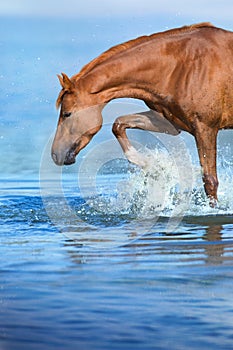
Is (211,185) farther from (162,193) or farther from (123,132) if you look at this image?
(123,132)

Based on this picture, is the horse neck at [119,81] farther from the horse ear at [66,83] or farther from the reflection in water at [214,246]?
the reflection in water at [214,246]

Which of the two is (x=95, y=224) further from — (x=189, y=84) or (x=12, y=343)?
(x=12, y=343)

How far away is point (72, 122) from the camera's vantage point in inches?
291

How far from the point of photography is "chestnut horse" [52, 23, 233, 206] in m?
7.37

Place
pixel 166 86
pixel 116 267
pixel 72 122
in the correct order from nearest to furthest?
pixel 116 267
pixel 72 122
pixel 166 86

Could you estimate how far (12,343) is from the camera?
3637 mm

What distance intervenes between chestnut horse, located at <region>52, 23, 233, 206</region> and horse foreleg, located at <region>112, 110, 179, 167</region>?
34cm

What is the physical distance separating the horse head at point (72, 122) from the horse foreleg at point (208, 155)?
0.87 meters

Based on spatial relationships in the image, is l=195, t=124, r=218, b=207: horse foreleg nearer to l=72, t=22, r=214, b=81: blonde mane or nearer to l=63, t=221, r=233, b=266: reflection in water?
l=72, t=22, r=214, b=81: blonde mane

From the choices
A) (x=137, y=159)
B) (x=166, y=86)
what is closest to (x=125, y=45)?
(x=166, y=86)

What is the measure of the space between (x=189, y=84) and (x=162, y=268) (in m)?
2.73

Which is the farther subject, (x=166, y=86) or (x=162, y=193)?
(x=162, y=193)

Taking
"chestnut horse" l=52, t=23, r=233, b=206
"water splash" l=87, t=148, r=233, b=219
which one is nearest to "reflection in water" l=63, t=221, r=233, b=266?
"water splash" l=87, t=148, r=233, b=219

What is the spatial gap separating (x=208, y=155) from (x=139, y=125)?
0.85m
